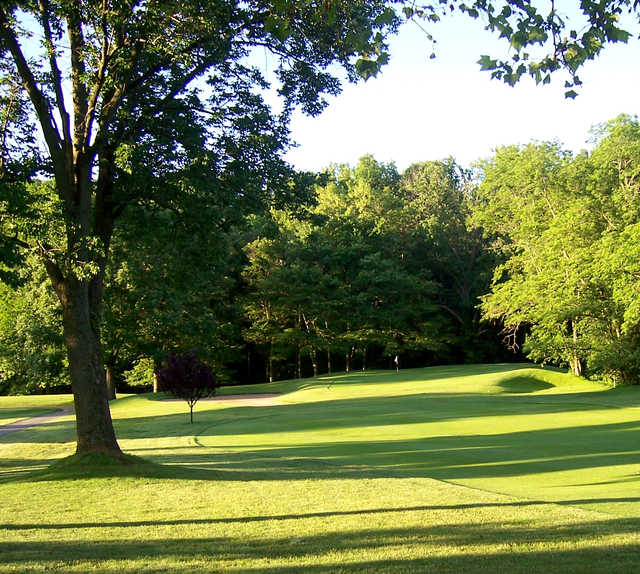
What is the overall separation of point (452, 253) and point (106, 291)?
1269 inches

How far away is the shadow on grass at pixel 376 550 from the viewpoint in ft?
20.4

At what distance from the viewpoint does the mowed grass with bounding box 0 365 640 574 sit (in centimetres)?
662

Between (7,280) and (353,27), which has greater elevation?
(353,27)

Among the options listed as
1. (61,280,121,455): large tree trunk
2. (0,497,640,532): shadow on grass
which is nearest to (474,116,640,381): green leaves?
(0,497,640,532): shadow on grass

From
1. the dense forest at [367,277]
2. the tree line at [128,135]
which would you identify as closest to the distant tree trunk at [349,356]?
the dense forest at [367,277]

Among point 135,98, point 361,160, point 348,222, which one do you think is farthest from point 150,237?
point 361,160

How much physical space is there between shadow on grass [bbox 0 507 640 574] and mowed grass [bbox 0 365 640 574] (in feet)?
0.09

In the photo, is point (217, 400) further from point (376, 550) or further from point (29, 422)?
point (376, 550)

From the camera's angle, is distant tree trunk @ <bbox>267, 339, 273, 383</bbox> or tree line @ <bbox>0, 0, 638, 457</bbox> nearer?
tree line @ <bbox>0, 0, 638, 457</bbox>

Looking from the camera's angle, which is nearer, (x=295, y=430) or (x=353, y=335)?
(x=295, y=430)

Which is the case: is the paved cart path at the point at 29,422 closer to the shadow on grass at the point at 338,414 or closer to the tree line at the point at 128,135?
the shadow on grass at the point at 338,414

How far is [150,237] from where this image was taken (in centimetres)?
1630

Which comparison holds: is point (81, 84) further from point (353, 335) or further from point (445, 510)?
point (353, 335)

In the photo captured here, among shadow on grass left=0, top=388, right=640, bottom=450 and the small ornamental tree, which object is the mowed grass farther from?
the small ornamental tree
